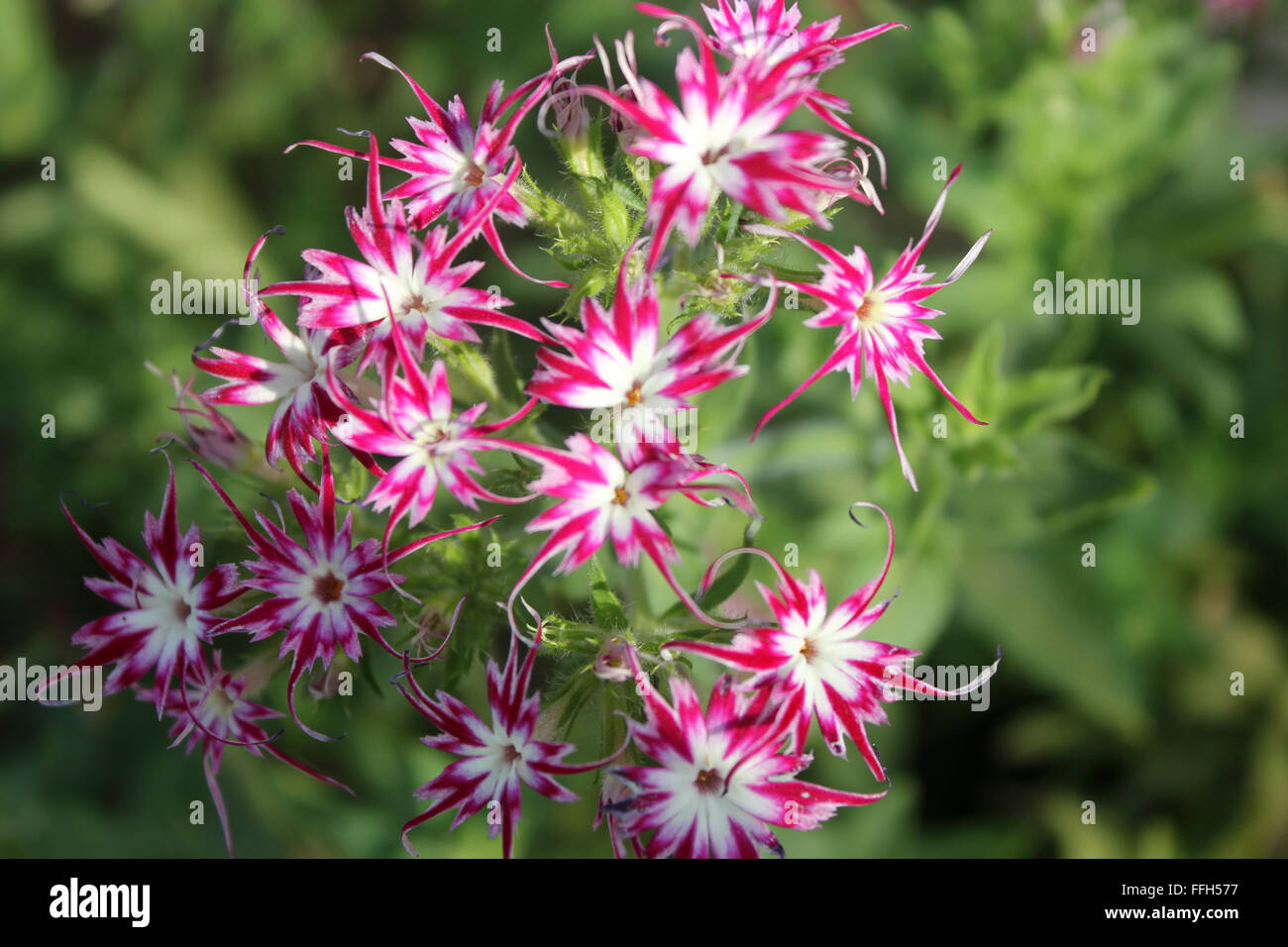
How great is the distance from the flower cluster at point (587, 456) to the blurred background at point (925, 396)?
857mm

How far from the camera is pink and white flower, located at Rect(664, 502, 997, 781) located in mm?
1801

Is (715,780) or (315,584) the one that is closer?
(715,780)

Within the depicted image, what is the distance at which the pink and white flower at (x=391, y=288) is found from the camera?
182 centimetres

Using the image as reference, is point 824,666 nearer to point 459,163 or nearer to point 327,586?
point 327,586

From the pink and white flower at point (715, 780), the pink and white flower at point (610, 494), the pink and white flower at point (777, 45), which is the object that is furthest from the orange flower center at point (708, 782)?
the pink and white flower at point (777, 45)

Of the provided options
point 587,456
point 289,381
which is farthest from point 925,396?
point 289,381

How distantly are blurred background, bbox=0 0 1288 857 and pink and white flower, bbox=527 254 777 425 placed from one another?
949 millimetres

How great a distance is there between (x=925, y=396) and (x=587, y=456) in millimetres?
1438

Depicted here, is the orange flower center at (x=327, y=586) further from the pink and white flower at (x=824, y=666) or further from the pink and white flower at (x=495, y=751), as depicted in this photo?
the pink and white flower at (x=824, y=666)

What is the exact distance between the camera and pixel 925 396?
282 centimetres

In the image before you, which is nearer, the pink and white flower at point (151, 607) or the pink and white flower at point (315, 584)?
the pink and white flower at point (315, 584)

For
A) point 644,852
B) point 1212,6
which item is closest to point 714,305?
point 644,852

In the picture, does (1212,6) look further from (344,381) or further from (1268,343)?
(344,381)

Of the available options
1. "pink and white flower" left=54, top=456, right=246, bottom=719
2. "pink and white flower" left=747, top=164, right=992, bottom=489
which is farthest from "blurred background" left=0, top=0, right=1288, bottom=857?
"pink and white flower" left=54, top=456, right=246, bottom=719
